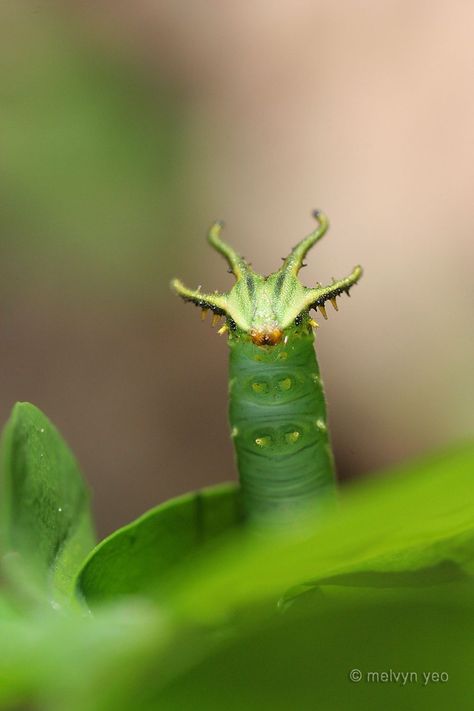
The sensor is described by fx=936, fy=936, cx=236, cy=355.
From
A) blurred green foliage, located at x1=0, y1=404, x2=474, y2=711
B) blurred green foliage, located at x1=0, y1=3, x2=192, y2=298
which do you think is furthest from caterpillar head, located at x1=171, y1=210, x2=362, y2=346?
blurred green foliage, located at x1=0, y1=3, x2=192, y2=298

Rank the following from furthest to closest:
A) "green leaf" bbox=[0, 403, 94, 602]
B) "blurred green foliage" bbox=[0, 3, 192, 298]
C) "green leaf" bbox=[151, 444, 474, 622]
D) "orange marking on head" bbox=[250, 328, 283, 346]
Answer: "blurred green foliage" bbox=[0, 3, 192, 298]
"orange marking on head" bbox=[250, 328, 283, 346]
"green leaf" bbox=[0, 403, 94, 602]
"green leaf" bbox=[151, 444, 474, 622]

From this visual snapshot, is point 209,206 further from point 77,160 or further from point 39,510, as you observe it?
point 39,510

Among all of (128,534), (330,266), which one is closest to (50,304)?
(330,266)

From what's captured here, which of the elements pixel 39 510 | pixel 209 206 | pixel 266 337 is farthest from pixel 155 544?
pixel 209 206

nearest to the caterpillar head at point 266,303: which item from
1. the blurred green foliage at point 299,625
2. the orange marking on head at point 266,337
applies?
the orange marking on head at point 266,337

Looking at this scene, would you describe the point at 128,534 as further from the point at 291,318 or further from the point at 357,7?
the point at 357,7

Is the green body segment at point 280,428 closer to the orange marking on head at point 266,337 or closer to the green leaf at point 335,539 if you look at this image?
the orange marking on head at point 266,337

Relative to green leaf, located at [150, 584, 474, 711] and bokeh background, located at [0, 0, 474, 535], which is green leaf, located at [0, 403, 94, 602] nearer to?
green leaf, located at [150, 584, 474, 711]

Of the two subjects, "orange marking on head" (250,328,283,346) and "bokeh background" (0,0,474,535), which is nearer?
"orange marking on head" (250,328,283,346)
